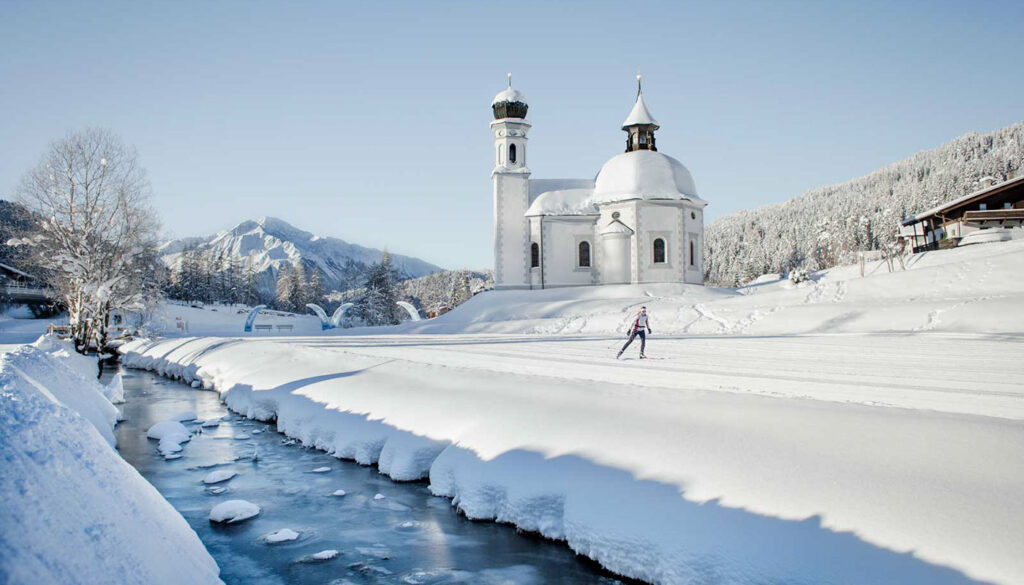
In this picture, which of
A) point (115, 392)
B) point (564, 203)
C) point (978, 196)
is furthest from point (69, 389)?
point (978, 196)

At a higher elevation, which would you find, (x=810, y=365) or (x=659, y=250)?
(x=659, y=250)

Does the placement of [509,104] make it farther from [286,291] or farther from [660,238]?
[286,291]

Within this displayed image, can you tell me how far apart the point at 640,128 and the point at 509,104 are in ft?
33.9

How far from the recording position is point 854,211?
371 ft

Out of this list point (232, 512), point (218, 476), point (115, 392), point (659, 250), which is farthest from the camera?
point (659, 250)

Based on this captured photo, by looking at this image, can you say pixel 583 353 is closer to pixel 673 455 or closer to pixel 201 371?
pixel 673 455

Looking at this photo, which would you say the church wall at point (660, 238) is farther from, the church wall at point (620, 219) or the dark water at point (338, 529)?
the dark water at point (338, 529)

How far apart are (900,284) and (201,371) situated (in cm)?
3010

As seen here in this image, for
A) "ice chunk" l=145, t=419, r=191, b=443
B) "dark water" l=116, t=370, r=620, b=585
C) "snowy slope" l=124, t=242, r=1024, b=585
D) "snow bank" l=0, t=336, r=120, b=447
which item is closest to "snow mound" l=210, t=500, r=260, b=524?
"dark water" l=116, t=370, r=620, b=585

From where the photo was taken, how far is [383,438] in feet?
38.9

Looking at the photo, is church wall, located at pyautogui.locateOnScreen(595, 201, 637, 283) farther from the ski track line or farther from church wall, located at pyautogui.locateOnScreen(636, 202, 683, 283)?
the ski track line

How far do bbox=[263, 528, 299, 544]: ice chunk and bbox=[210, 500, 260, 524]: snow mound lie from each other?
84 centimetres

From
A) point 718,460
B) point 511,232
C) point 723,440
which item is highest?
point 511,232

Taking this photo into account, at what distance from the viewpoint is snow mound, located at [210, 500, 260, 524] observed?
343 inches
